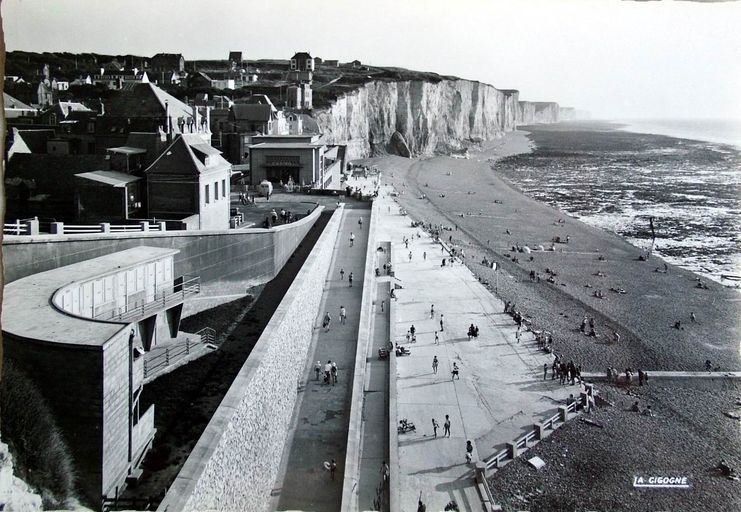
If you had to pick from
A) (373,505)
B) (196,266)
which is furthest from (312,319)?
(373,505)

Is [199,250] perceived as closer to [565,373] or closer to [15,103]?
[565,373]

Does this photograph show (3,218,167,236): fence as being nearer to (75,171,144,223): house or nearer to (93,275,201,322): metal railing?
(75,171,144,223): house

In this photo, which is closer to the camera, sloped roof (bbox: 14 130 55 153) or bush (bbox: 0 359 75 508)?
bush (bbox: 0 359 75 508)

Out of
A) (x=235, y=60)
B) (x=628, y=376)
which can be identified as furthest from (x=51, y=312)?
(x=235, y=60)

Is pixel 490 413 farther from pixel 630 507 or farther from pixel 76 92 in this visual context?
pixel 76 92

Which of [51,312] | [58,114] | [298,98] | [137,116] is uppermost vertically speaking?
[298,98]

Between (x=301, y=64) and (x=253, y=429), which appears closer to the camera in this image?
(x=253, y=429)

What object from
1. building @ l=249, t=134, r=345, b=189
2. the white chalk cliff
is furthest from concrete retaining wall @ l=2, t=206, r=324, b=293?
the white chalk cliff
